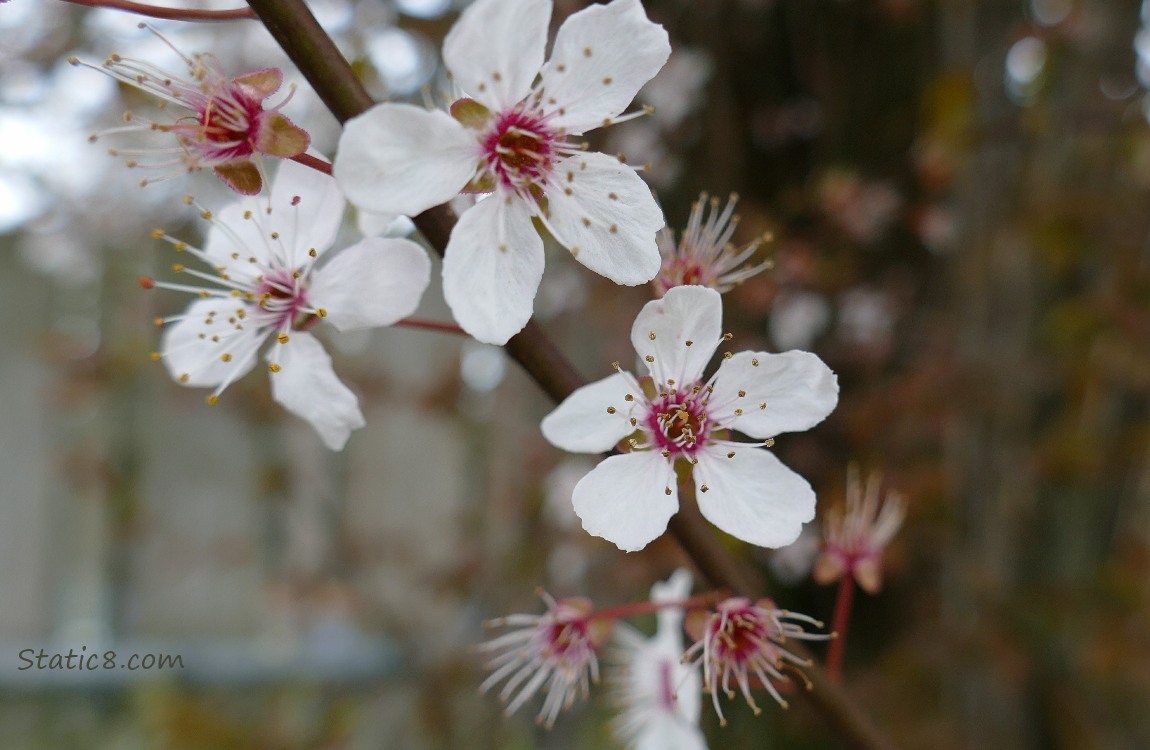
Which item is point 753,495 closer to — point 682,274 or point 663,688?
point 682,274

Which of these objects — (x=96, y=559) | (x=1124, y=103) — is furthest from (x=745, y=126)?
(x=96, y=559)

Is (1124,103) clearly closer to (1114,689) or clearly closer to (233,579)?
(1114,689)

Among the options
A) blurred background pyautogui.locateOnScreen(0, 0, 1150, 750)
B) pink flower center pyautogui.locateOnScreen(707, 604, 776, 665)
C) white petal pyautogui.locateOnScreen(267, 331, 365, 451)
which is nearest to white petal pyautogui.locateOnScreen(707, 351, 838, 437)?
pink flower center pyautogui.locateOnScreen(707, 604, 776, 665)

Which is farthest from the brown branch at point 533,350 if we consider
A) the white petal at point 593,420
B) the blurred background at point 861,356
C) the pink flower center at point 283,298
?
the blurred background at point 861,356

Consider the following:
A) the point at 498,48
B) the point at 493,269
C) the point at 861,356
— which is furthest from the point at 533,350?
the point at 861,356

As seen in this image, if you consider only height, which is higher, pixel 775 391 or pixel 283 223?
pixel 283 223

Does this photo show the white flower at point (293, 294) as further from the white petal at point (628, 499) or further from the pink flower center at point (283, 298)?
the white petal at point (628, 499)
